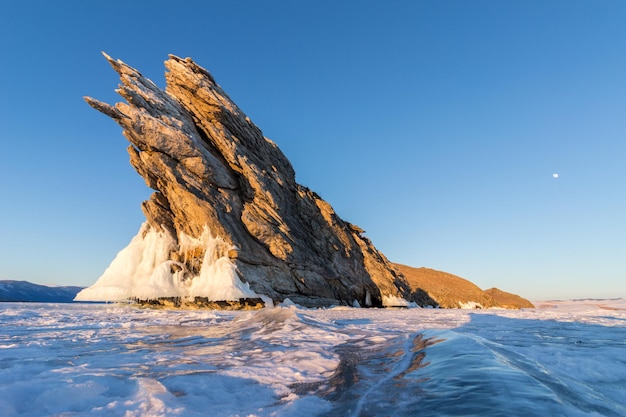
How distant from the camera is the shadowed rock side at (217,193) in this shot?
27484mm

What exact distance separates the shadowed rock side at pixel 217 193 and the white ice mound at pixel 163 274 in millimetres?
157

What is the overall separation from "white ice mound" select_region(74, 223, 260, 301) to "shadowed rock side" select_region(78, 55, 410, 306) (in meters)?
0.16

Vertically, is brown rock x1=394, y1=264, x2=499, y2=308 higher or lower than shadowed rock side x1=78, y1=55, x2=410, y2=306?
lower

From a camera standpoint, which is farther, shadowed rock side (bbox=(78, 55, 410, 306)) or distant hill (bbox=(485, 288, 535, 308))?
distant hill (bbox=(485, 288, 535, 308))

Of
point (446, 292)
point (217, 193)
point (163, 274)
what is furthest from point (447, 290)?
point (163, 274)

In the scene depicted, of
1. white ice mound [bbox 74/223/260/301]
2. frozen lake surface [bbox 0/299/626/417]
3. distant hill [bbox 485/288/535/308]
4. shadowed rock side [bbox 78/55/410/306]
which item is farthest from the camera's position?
distant hill [bbox 485/288/535/308]

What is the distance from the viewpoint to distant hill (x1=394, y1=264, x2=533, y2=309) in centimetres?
5744

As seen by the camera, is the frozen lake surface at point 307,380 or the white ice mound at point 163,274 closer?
the frozen lake surface at point 307,380

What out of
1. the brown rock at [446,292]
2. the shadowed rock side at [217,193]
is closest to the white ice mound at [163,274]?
the shadowed rock side at [217,193]

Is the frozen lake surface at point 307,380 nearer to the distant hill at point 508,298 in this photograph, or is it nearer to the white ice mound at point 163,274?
the white ice mound at point 163,274

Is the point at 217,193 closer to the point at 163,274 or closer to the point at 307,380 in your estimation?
the point at 163,274

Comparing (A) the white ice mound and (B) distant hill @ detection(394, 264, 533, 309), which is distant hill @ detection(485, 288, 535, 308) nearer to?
(B) distant hill @ detection(394, 264, 533, 309)

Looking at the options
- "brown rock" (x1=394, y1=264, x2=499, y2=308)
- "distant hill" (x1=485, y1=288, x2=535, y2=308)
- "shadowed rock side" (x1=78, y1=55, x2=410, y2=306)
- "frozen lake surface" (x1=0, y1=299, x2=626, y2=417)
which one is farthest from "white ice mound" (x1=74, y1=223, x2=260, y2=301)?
"distant hill" (x1=485, y1=288, x2=535, y2=308)

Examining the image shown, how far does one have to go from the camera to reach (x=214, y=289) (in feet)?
87.0
